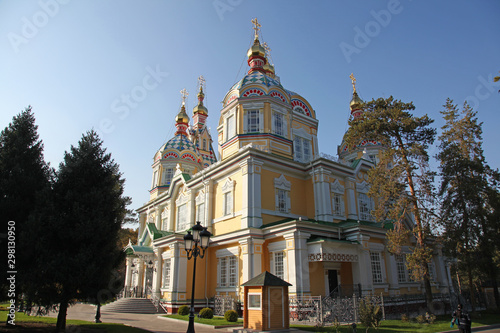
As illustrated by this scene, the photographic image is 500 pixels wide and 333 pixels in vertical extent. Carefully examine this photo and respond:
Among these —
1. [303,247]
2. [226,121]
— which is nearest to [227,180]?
[226,121]

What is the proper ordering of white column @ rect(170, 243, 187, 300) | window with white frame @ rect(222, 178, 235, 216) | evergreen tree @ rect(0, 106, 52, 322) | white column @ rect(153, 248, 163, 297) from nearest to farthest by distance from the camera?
evergreen tree @ rect(0, 106, 52, 322) → white column @ rect(170, 243, 187, 300) → window with white frame @ rect(222, 178, 235, 216) → white column @ rect(153, 248, 163, 297)

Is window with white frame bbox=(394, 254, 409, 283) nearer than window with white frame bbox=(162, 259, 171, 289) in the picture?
Yes

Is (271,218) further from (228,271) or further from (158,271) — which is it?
(158,271)

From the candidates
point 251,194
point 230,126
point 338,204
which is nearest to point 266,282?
point 251,194

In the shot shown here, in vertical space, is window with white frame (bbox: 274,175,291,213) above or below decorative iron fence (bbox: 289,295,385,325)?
above

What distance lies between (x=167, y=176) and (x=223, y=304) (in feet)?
61.7

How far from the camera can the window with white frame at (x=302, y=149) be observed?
25.0 metres

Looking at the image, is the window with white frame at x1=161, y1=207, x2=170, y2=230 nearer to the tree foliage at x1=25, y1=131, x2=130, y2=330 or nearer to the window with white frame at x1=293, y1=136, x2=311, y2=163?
the window with white frame at x1=293, y1=136, x2=311, y2=163

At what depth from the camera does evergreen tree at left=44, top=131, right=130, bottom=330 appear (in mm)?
10461

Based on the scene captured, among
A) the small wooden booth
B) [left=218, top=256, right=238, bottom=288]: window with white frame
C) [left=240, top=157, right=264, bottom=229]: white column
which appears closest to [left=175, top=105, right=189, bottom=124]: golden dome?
[left=240, top=157, right=264, bottom=229]: white column

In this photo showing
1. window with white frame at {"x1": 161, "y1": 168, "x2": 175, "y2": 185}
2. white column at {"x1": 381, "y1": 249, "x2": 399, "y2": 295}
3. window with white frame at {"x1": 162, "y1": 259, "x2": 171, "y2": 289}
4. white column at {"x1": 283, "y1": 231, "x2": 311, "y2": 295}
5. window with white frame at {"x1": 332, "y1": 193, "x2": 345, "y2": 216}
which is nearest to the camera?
white column at {"x1": 283, "y1": 231, "x2": 311, "y2": 295}

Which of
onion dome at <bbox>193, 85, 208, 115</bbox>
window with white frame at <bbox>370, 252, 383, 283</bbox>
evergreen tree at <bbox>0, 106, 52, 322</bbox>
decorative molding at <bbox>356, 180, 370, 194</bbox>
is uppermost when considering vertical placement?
onion dome at <bbox>193, 85, 208, 115</bbox>

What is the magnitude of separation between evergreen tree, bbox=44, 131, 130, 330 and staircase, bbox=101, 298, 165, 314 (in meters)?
10.4

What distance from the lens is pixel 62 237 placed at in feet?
35.3
